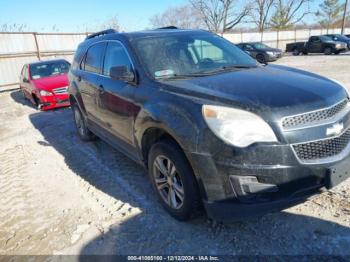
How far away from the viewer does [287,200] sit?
2357 mm

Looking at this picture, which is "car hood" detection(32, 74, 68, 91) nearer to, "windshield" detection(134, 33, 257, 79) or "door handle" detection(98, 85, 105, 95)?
"door handle" detection(98, 85, 105, 95)

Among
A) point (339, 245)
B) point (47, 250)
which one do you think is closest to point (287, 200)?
point (339, 245)

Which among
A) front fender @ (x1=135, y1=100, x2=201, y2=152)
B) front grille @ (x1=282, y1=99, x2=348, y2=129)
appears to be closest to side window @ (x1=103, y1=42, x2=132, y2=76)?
front fender @ (x1=135, y1=100, x2=201, y2=152)

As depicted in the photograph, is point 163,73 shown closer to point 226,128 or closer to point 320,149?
point 226,128

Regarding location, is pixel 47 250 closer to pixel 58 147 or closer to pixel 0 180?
pixel 0 180

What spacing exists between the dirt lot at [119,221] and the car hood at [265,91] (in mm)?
1141

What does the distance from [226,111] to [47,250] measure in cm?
208

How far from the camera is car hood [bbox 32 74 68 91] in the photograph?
916 cm

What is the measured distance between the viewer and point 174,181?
295cm

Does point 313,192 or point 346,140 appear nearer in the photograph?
point 313,192

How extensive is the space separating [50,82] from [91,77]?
549 cm

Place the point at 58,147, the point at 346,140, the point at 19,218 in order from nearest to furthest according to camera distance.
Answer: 1. the point at 346,140
2. the point at 19,218
3. the point at 58,147

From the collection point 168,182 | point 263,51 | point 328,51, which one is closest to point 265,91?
point 168,182

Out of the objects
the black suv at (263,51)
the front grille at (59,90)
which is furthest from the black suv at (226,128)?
the black suv at (263,51)
